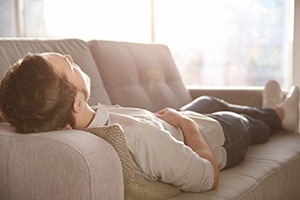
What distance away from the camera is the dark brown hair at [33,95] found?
1.13 meters

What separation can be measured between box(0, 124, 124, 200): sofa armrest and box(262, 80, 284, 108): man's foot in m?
1.68

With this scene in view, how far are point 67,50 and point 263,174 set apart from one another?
0.88 meters

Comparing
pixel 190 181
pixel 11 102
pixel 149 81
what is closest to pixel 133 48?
pixel 149 81

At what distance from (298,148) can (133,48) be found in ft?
3.00

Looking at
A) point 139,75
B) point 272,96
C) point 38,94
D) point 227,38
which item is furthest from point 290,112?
point 38,94

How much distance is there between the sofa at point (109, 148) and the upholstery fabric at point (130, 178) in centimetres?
5

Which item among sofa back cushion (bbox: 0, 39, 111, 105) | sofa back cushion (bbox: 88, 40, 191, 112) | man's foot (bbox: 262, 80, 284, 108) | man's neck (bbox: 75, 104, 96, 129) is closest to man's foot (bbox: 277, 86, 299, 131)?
man's foot (bbox: 262, 80, 284, 108)

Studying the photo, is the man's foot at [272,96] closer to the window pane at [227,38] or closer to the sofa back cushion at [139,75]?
the sofa back cushion at [139,75]

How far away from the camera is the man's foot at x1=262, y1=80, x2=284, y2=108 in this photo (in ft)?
8.66

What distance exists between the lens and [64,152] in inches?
40.5

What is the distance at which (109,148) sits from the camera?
1099mm

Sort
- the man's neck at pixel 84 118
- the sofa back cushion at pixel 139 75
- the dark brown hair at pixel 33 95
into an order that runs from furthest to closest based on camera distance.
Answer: the sofa back cushion at pixel 139 75
the man's neck at pixel 84 118
the dark brown hair at pixel 33 95

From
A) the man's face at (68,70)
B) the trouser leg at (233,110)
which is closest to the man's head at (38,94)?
the man's face at (68,70)

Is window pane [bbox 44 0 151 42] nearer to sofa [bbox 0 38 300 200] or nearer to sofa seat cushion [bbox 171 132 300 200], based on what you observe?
sofa [bbox 0 38 300 200]
